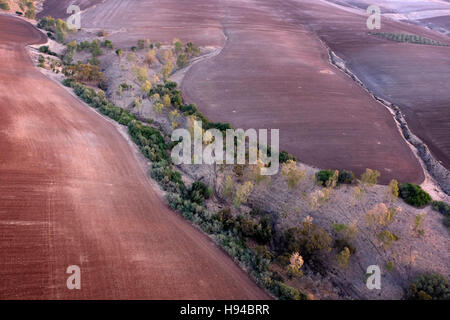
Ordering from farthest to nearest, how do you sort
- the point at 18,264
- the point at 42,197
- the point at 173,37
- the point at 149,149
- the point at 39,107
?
the point at 173,37, the point at 39,107, the point at 149,149, the point at 42,197, the point at 18,264

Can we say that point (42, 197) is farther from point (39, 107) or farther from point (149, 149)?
point (39, 107)

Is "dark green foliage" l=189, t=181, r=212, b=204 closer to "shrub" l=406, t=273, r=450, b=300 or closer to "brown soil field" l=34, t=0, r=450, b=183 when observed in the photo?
"brown soil field" l=34, t=0, r=450, b=183

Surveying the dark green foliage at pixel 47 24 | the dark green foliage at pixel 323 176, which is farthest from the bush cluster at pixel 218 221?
the dark green foliage at pixel 47 24

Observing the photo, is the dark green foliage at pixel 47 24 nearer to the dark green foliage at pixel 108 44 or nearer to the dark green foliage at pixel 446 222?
the dark green foliage at pixel 108 44

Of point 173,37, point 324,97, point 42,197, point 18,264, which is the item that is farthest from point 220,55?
point 18,264

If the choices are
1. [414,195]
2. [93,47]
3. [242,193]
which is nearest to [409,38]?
[414,195]

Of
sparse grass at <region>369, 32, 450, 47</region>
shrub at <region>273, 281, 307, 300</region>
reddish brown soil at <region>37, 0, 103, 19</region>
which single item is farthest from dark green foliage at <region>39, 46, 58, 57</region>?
sparse grass at <region>369, 32, 450, 47</region>
